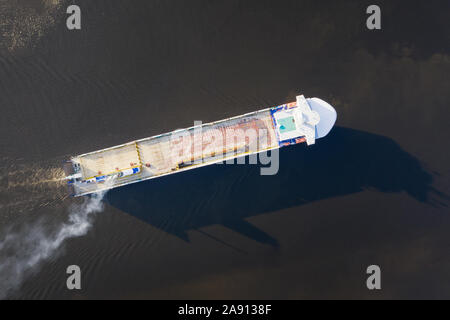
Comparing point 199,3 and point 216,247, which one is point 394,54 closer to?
point 199,3

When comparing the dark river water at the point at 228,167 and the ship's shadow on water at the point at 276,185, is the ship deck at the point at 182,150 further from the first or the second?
the ship's shadow on water at the point at 276,185

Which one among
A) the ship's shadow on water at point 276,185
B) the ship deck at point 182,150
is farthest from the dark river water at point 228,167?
the ship deck at point 182,150

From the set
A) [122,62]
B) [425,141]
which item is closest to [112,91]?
[122,62]

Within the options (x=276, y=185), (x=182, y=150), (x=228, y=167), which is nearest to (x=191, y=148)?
(x=182, y=150)

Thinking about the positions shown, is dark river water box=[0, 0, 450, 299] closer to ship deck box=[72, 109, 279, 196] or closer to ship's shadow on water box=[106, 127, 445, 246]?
ship's shadow on water box=[106, 127, 445, 246]

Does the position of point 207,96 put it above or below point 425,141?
above

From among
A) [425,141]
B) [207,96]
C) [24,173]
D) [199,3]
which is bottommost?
[24,173]

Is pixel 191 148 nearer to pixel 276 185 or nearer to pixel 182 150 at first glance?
pixel 182 150
